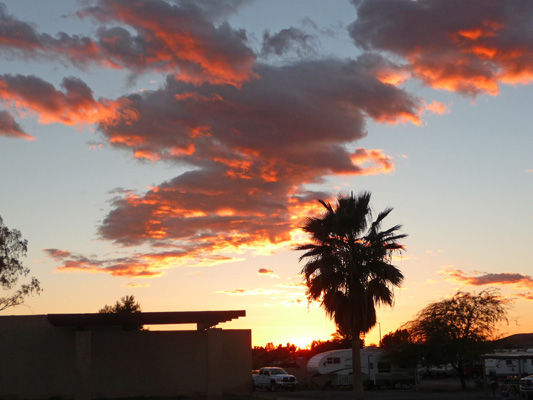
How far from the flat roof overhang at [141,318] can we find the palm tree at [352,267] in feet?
21.0

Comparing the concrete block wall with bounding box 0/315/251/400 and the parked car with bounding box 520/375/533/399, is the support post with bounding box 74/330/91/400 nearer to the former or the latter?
the concrete block wall with bounding box 0/315/251/400

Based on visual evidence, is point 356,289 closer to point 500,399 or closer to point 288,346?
point 500,399

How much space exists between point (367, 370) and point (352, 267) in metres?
25.3

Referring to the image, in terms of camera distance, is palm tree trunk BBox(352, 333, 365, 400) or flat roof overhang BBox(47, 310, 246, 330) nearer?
flat roof overhang BBox(47, 310, 246, 330)

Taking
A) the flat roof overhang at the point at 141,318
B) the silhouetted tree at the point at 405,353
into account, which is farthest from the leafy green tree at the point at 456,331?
the flat roof overhang at the point at 141,318

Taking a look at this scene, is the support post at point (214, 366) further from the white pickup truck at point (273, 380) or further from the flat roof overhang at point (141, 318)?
the white pickup truck at point (273, 380)

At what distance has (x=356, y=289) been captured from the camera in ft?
119

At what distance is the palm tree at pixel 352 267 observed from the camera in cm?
3609

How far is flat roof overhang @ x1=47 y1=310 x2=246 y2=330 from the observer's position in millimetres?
30875

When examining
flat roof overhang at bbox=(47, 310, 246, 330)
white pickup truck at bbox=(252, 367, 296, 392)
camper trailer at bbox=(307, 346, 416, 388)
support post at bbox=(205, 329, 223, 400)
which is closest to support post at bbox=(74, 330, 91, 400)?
flat roof overhang at bbox=(47, 310, 246, 330)

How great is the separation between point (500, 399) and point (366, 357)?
1624 centimetres

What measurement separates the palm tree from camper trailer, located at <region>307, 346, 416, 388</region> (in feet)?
75.9

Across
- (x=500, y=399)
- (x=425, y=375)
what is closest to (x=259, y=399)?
(x=500, y=399)

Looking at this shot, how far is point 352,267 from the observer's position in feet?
120
